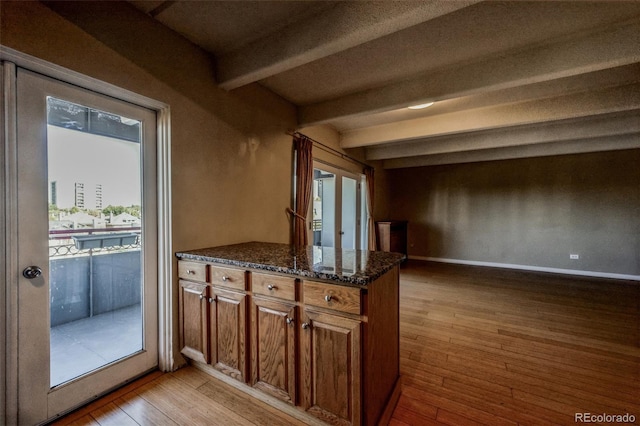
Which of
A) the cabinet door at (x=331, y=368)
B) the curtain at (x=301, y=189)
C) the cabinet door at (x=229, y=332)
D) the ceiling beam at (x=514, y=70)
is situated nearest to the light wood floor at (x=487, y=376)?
the cabinet door at (x=229, y=332)

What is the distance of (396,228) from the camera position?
6070 millimetres

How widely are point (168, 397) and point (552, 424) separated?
245 cm

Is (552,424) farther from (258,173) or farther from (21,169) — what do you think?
(21,169)

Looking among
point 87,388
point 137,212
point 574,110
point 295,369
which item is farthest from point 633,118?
point 87,388

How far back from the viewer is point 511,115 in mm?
3254

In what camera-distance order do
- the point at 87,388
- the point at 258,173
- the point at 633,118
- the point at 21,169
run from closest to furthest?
1. the point at 21,169
2. the point at 87,388
3. the point at 258,173
4. the point at 633,118

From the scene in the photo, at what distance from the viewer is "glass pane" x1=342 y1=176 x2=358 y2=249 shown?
5.23 m

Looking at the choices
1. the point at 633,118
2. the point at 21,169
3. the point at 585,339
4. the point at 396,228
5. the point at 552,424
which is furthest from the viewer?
the point at 396,228

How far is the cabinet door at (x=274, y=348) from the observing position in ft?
5.27

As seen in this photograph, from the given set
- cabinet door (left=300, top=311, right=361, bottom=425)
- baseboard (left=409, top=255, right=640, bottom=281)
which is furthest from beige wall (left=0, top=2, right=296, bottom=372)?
baseboard (left=409, top=255, right=640, bottom=281)

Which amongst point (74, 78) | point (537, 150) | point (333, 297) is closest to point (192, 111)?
point (74, 78)

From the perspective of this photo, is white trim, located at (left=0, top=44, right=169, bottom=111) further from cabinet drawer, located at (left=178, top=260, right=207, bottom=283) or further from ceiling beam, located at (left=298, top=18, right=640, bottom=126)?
ceiling beam, located at (left=298, top=18, right=640, bottom=126)

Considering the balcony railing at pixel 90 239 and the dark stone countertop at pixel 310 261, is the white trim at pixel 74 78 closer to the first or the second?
the balcony railing at pixel 90 239

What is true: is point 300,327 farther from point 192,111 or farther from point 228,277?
point 192,111
